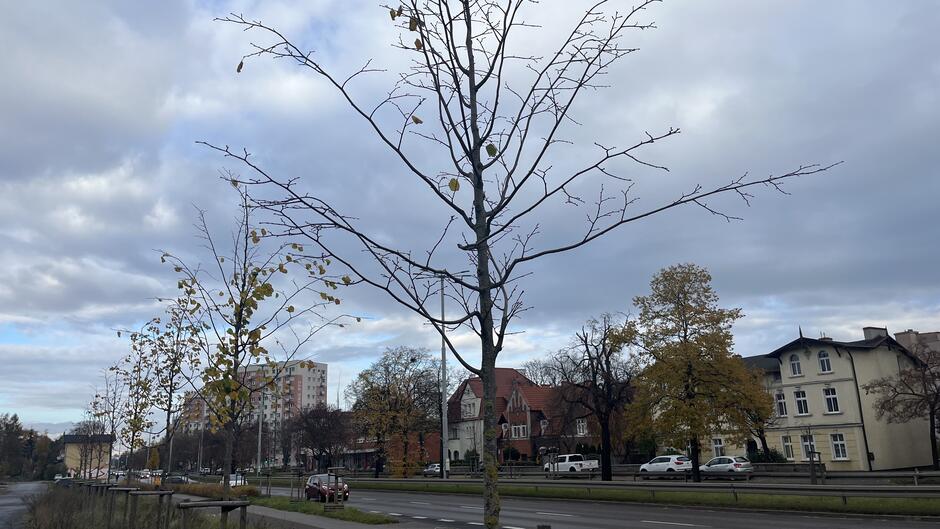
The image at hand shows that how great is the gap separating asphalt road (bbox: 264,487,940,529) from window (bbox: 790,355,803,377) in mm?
33869

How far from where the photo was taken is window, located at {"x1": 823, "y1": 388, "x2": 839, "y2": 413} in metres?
53.1

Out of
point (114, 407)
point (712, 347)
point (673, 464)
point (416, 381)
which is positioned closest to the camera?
point (114, 407)

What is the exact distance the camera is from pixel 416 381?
72.8 m

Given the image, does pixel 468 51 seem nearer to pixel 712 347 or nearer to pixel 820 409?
pixel 712 347

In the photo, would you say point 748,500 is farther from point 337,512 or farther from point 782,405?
point 782,405

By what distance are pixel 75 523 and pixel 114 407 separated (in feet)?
70.2

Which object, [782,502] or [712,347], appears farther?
[712,347]

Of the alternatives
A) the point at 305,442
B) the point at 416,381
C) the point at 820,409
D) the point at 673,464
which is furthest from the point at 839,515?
the point at 305,442

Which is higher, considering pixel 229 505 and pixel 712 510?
pixel 229 505

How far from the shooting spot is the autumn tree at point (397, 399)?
62125 mm

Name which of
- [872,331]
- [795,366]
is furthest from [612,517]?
[872,331]

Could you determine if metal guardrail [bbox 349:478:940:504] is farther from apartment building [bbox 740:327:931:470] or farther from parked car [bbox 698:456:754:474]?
apartment building [bbox 740:327:931:470]

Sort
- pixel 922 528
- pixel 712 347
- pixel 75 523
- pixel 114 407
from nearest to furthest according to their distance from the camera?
pixel 75 523
pixel 922 528
pixel 114 407
pixel 712 347

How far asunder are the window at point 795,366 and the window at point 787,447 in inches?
206
